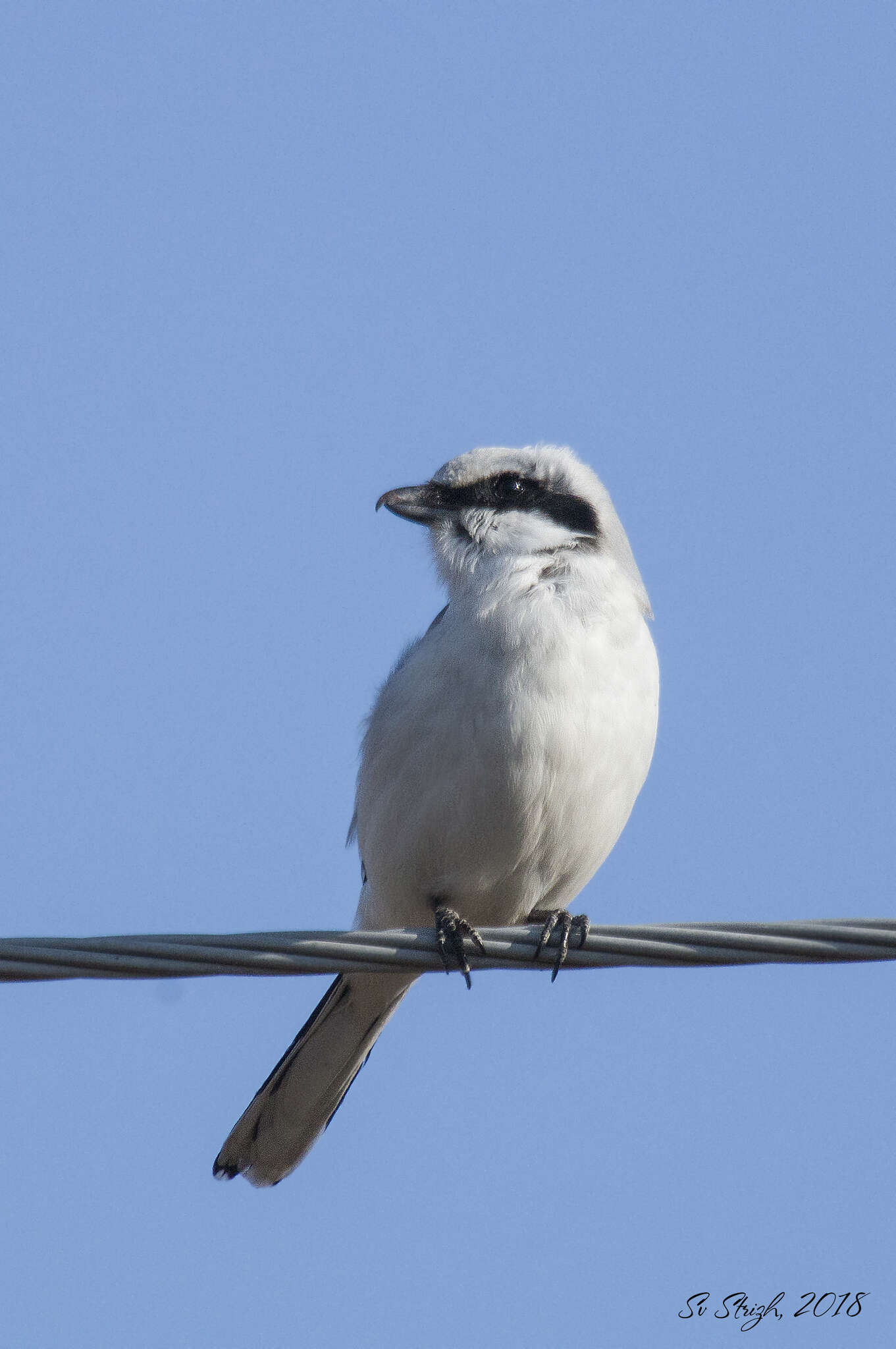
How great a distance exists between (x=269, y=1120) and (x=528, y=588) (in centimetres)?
229

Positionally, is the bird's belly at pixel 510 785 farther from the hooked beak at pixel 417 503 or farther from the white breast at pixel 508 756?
the hooked beak at pixel 417 503

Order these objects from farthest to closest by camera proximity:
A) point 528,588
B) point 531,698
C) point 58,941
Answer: point 528,588 → point 531,698 → point 58,941

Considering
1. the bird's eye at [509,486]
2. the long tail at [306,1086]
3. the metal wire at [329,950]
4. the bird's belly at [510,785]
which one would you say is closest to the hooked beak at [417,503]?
the bird's eye at [509,486]

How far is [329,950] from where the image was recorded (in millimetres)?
3666

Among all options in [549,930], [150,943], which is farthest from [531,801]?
[150,943]

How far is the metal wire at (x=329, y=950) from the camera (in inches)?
135

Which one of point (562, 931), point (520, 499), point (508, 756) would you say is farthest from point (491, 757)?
point (520, 499)

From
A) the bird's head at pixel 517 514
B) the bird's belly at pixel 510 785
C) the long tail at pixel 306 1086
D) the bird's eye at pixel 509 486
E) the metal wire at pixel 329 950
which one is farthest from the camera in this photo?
the bird's eye at pixel 509 486

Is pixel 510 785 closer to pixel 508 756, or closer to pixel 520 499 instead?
pixel 508 756

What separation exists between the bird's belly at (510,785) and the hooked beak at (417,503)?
1157 mm

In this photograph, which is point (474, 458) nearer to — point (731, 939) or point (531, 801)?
point (531, 801)

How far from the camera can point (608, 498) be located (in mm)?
6527

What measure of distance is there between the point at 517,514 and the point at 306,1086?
2451 mm

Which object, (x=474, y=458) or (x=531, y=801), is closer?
(x=531, y=801)
